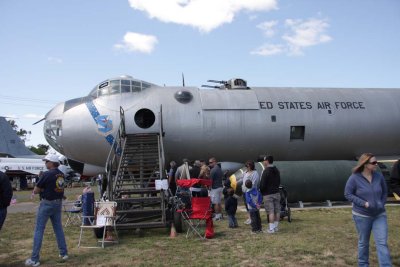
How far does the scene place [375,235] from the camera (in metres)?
5.14

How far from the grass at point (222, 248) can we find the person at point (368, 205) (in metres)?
1.20

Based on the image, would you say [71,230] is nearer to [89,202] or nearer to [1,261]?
[89,202]

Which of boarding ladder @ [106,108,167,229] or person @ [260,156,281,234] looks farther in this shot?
boarding ladder @ [106,108,167,229]

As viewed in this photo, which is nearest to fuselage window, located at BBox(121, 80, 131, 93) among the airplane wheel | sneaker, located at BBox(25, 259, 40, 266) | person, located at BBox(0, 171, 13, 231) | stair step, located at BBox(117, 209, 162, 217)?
stair step, located at BBox(117, 209, 162, 217)

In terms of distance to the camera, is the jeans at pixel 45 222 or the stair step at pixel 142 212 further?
the stair step at pixel 142 212

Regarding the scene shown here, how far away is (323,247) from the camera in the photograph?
7285 mm

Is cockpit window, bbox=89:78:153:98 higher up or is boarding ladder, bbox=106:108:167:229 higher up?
cockpit window, bbox=89:78:153:98

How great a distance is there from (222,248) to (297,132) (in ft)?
29.4

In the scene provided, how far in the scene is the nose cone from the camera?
14.4 m

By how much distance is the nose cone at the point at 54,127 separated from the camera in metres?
14.4

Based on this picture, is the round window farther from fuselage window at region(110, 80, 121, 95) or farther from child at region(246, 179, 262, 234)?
child at region(246, 179, 262, 234)

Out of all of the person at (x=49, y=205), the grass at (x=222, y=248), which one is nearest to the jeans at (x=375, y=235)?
the grass at (x=222, y=248)

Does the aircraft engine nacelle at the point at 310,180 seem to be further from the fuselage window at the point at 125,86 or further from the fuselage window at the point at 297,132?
the fuselage window at the point at 125,86

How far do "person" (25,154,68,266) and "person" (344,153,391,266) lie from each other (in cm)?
511
